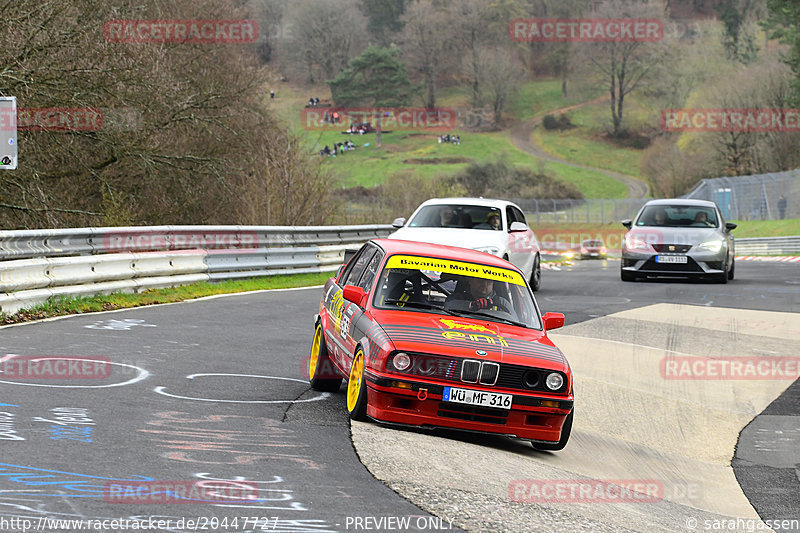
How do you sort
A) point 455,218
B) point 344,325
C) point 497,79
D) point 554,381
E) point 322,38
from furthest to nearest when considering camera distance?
point 497,79 < point 322,38 < point 455,218 < point 344,325 < point 554,381

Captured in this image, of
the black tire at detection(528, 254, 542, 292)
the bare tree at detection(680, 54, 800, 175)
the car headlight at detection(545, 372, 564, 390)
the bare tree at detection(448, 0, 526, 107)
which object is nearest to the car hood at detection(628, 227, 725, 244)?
the black tire at detection(528, 254, 542, 292)

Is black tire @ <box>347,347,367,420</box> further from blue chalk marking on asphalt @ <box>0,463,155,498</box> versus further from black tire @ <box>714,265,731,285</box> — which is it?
black tire @ <box>714,265,731,285</box>

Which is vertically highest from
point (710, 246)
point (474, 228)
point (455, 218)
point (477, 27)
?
point (477, 27)

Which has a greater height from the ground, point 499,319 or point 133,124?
point 133,124

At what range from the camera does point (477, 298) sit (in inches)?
339

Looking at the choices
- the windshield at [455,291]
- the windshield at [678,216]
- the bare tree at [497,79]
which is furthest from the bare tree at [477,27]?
the windshield at [455,291]

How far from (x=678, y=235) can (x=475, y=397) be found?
582 inches

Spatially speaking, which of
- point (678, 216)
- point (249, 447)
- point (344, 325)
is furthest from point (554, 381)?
point (678, 216)

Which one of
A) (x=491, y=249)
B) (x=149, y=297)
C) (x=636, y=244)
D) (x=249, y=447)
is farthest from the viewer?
(x=636, y=244)

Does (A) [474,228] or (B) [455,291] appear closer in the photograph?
(B) [455,291]

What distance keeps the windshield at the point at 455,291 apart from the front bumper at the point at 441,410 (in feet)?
3.36

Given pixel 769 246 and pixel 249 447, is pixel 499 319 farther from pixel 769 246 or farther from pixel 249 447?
pixel 769 246

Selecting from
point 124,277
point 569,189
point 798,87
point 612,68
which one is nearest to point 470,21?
point 612,68

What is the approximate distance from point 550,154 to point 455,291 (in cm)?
12636
